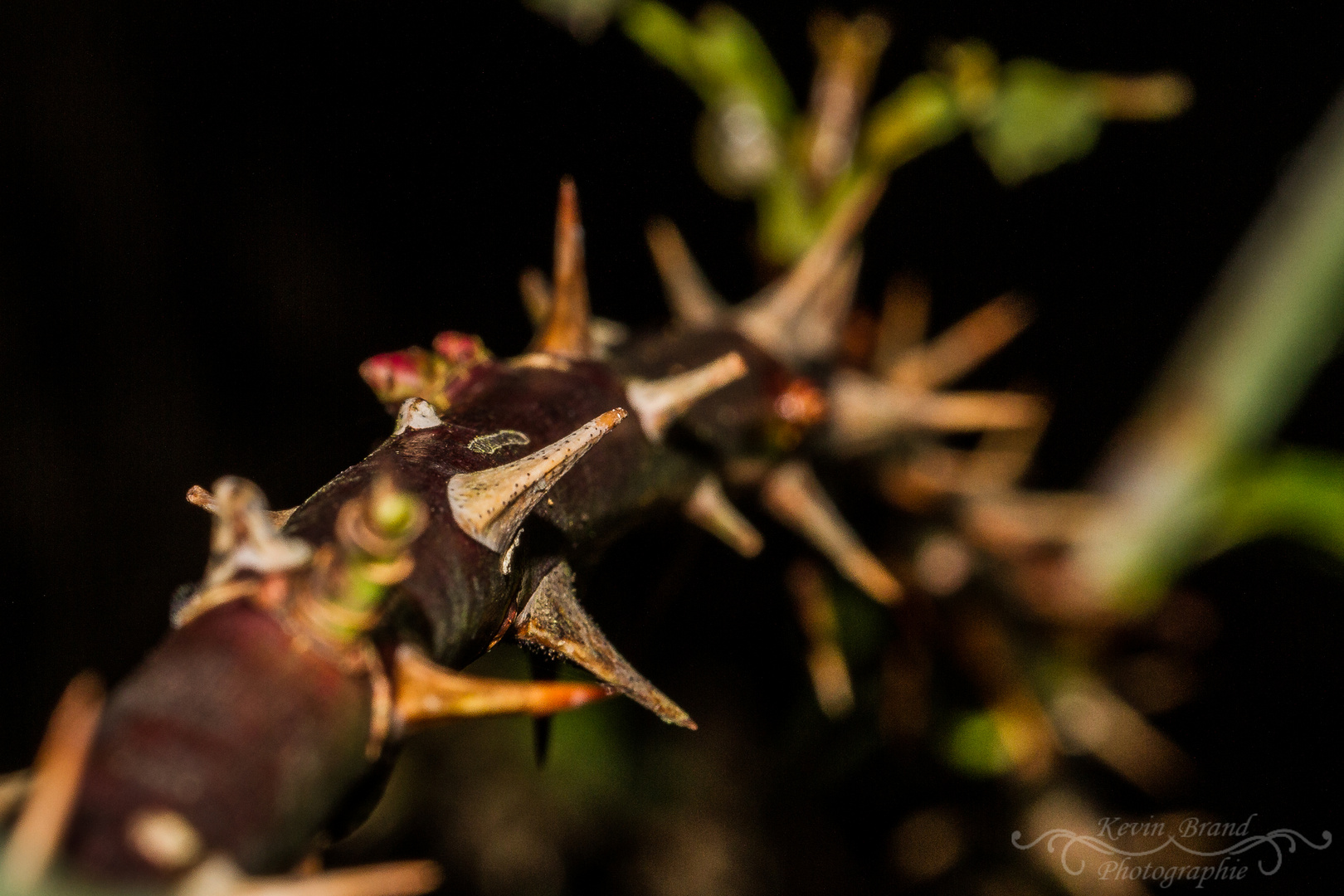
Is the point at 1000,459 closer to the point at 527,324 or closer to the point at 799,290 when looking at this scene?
the point at 799,290

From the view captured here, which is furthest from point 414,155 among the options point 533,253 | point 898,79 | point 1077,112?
point 1077,112

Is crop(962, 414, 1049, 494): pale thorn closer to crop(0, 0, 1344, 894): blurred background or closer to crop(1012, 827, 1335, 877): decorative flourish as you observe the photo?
crop(0, 0, 1344, 894): blurred background

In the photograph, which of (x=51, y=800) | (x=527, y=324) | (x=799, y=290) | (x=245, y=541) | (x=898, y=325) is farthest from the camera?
(x=527, y=324)

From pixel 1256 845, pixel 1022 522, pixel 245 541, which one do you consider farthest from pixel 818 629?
pixel 245 541

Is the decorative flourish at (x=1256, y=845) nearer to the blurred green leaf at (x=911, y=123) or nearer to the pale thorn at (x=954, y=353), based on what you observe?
the pale thorn at (x=954, y=353)

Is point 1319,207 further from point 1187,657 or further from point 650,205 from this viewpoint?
point 650,205

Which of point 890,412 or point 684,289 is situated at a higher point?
point 684,289

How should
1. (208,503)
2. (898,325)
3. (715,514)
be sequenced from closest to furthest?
(208,503) < (715,514) < (898,325)

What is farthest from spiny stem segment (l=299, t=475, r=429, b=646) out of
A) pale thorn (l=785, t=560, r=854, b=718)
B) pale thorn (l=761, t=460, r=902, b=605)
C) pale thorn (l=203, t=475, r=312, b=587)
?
pale thorn (l=785, t=560, r=854, b=718)
